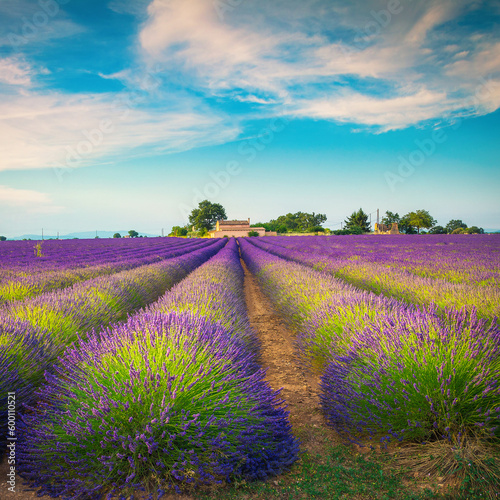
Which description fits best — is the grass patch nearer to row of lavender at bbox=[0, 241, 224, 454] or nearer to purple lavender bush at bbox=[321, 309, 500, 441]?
purple lavender bush at bbox=[321, 309, 500, 441]

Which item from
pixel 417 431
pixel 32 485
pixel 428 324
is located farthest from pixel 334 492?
pixel 32 485

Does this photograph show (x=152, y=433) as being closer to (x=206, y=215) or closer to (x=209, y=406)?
(x=209, y=406)

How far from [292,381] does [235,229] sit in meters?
77.1

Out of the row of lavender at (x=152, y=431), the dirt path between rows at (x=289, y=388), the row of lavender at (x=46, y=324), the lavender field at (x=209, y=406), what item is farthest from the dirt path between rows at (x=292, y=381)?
the row of lavender at (x=46, y=324)

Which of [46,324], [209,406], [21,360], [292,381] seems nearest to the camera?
[209,406]

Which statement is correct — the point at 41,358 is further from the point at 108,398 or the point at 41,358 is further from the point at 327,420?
the point at 327,420

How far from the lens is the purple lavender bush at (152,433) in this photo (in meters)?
1.68

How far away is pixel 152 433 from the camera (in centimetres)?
172

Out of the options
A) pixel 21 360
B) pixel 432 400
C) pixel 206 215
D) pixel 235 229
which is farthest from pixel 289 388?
pixel 206 215

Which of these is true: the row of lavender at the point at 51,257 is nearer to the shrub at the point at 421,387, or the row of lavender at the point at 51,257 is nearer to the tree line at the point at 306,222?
the shrub at the point at 421,387

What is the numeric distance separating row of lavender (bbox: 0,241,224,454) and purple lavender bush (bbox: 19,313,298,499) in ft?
1.73

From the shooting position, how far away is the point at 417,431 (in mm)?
2064

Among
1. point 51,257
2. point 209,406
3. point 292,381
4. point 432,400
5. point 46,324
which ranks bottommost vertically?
point 292,381

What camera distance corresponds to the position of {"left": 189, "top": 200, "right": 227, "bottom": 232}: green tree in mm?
94625
